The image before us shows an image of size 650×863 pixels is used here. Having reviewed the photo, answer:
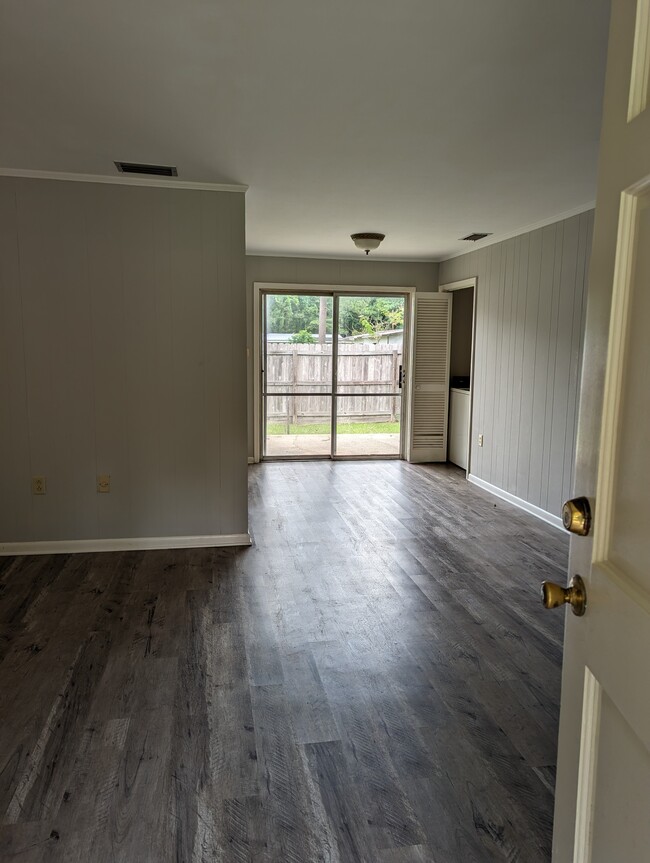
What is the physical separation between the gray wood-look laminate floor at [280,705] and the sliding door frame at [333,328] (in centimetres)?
313

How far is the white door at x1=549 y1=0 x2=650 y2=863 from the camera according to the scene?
2.67ft

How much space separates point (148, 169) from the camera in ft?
11.6

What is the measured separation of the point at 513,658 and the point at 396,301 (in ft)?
17.3

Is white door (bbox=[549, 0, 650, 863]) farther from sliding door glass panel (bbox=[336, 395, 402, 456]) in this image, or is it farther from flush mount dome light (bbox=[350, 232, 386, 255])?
sliding door glass panel (bbox=[336, 395, 402, 456])

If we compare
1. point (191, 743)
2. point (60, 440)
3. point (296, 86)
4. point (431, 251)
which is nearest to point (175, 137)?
point (296, 86)

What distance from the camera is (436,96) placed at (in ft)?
8.16

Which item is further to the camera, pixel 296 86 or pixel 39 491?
pixel 39 491

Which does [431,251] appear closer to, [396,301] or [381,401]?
[396,301]

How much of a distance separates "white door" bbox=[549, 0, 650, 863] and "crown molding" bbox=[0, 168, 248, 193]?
324 cm


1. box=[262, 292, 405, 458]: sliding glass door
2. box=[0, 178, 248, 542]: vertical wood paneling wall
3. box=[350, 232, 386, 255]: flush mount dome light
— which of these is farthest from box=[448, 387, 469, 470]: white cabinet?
box=[0, 178, 248, 542]: vertical wood paneling wall

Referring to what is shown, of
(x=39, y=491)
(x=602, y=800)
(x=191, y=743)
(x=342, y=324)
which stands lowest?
(x=191, y=743)

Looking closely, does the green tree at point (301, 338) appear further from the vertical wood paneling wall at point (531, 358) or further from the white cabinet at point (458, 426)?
the vertical wood paneling wall at point (531, 358)

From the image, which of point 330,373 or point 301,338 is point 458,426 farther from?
point 301,338

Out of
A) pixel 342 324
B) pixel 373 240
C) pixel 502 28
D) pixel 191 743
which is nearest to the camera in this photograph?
pixel 502 28
